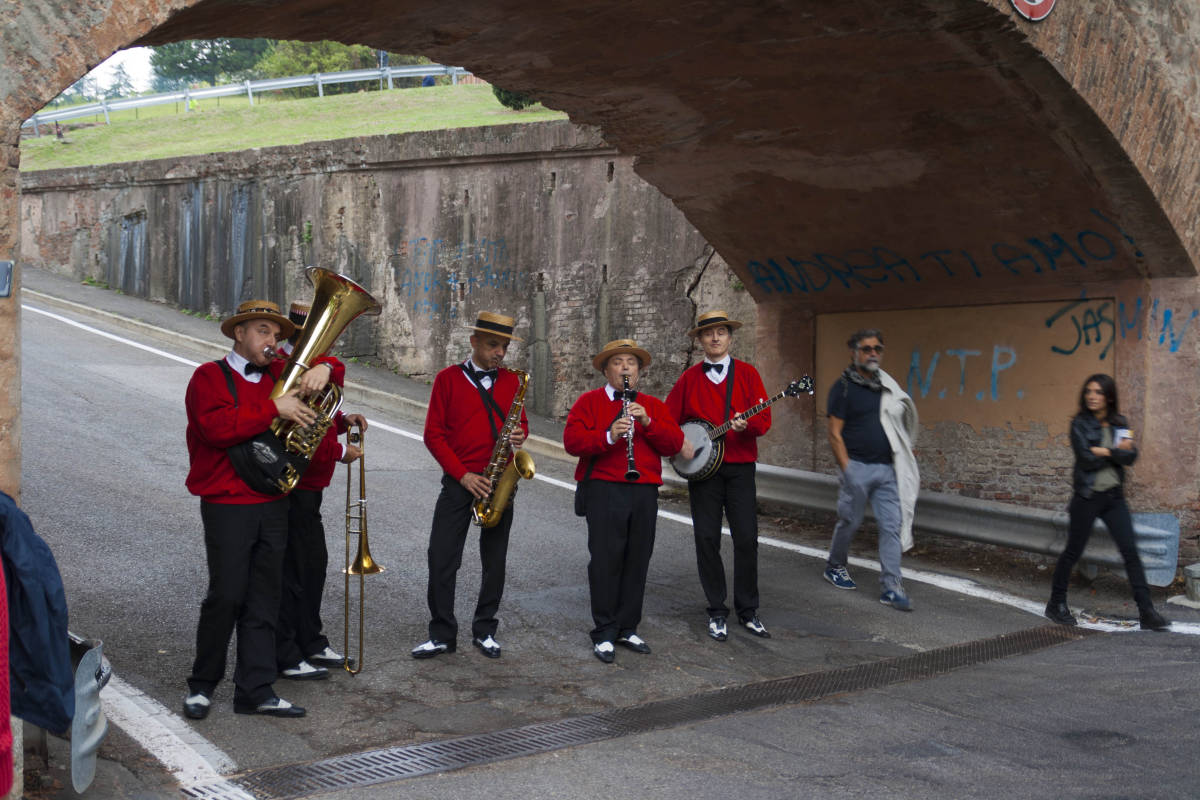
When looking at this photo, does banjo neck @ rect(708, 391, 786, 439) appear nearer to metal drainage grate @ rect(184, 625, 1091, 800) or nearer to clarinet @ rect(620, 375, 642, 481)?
clarinet @ rect(620, 375, 642, 481)

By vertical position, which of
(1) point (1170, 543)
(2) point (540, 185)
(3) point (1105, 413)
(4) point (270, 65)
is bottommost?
(1) point (1170, 543)

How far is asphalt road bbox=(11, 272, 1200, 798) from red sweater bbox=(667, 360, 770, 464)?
3.72ft

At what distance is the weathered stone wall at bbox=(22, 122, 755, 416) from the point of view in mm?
15180

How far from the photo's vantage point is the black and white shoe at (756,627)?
23.5 feet

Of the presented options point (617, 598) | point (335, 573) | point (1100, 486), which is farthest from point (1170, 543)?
point (335, 573)

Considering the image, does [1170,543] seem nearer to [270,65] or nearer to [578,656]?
[578,656]

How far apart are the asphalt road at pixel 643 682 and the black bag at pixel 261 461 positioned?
1.08 metres

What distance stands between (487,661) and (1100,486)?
4.06 metres

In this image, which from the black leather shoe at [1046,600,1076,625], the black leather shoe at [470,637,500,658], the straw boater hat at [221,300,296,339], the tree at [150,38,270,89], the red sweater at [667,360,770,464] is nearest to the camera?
the straw boater hat at [221,300,296,339]

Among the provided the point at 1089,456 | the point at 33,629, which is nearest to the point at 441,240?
the point at 1089,456

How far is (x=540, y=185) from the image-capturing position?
16.3m

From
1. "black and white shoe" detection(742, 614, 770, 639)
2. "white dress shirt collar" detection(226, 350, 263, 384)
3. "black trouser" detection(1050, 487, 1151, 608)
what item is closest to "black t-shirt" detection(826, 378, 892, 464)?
"black trouser" detection(1050, 487, 1151, 608)

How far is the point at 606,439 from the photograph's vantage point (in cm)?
665

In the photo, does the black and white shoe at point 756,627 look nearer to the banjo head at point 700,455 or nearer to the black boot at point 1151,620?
the banjo head at point 700,455
